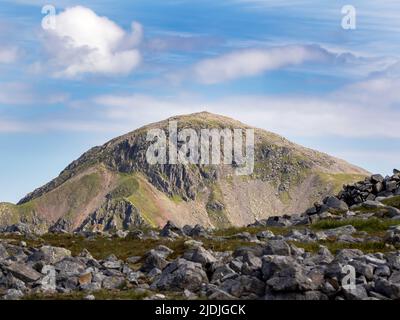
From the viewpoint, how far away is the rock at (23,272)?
1138 inches

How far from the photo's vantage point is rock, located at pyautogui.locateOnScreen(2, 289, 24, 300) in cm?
2511

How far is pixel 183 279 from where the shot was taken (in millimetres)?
26609

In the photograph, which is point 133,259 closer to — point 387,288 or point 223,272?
point 223,272

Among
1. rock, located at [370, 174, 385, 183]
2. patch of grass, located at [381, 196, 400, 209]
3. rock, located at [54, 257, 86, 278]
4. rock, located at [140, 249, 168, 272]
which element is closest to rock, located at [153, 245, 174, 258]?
rock, located at [140, 249, 168, 272]

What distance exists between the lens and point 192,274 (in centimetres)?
2683

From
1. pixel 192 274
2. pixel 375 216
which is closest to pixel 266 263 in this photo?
pixel 192 274

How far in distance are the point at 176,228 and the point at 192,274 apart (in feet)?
106

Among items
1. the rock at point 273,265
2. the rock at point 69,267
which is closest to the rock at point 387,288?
the rock at point 273,265

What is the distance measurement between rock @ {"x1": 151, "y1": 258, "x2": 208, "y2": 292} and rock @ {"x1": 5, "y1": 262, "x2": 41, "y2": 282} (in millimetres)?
5587

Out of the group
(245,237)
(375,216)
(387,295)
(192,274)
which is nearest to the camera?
(387,295)

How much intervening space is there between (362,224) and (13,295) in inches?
1231

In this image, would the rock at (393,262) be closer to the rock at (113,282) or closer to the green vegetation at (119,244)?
the rock at (113,282)

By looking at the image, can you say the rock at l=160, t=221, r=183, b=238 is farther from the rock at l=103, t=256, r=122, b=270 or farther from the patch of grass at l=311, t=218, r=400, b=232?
the rock at l=103, t=256, r=122, b=270
